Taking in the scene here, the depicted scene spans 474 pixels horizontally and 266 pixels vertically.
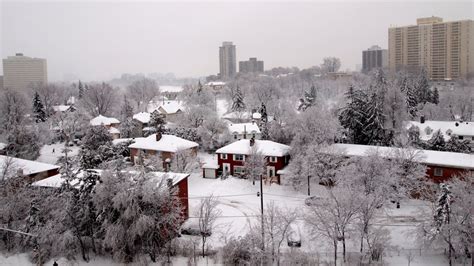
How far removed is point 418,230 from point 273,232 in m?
8.99

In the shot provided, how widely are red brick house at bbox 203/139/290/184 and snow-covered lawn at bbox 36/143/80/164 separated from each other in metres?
20.1

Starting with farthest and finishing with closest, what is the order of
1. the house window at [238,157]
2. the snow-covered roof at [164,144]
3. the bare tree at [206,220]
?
1. the snow-covered roof at [164,144]
2. the house window at [238,157]
3. the bare tree at [206,220]

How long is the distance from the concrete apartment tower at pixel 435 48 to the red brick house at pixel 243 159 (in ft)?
282

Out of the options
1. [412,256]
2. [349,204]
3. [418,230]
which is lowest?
[412,256]

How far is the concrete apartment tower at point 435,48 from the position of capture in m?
114

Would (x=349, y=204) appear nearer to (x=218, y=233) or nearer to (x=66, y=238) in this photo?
(x=218, y=233)

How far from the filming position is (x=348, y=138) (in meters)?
47.3

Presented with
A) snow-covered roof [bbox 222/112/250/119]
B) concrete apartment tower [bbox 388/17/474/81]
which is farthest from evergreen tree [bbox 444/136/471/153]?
concrete apartment tower [bbox 388/17/474/81]

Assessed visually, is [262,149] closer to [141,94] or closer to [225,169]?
[225,169]

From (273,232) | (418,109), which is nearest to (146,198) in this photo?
(273,232)

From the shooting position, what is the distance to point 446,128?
5328 centimetres

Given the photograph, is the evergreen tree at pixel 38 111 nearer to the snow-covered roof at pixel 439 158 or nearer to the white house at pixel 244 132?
the white house at pixel 244 132

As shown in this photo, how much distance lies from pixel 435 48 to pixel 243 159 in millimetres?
104000

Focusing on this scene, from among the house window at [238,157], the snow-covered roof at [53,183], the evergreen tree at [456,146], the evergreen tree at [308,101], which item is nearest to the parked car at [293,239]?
the snow-covered roof at [53,183]
